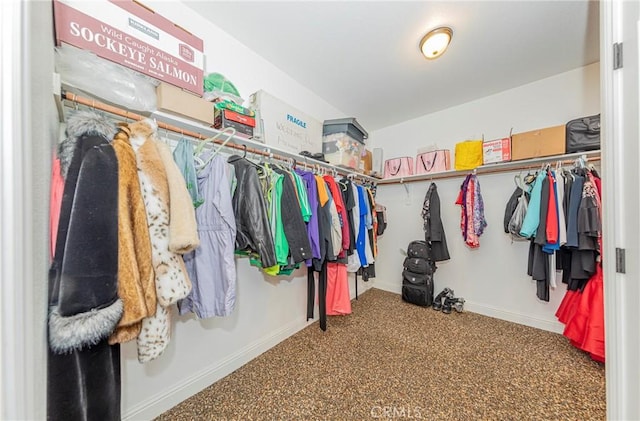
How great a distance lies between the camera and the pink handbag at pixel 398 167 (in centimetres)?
291

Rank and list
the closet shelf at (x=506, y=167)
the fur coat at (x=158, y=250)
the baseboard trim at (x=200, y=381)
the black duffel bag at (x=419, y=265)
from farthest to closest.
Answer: the black duffel bag at (x=419, y=265), the closet shelf at (x=506, y=167), the baseboard trim at (x=200, y=381), the fur coat at (x=158, y=250)

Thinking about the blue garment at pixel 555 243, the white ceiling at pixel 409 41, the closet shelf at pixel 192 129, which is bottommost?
the blue garment at pixel 555 243

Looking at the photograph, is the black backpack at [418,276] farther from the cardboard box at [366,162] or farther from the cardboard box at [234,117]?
the cardboard box at [234,117]

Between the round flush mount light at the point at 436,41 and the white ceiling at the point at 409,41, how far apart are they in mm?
43

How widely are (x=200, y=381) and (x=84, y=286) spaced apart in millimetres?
1241

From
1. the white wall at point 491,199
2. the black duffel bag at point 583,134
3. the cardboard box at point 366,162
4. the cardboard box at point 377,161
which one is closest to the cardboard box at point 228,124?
the cardboard box at point 366,162

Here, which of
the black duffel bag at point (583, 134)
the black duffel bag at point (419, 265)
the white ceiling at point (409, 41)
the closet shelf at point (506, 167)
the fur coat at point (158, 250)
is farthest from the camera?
the black duffel bag at point (419, 265)

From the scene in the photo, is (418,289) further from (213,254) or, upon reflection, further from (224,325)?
(213,254)

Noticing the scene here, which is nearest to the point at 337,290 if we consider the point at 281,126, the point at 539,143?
the point at 281,126

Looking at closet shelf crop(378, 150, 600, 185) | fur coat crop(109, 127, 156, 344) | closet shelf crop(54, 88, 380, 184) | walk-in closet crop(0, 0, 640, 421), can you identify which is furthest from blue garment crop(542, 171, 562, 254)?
fur coat crop(109, 127, 156, 344)

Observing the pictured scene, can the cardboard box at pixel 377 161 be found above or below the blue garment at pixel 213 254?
above

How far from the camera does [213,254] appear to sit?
3.85 ft

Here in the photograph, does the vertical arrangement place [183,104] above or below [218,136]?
above

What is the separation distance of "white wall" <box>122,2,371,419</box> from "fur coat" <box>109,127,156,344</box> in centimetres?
73
